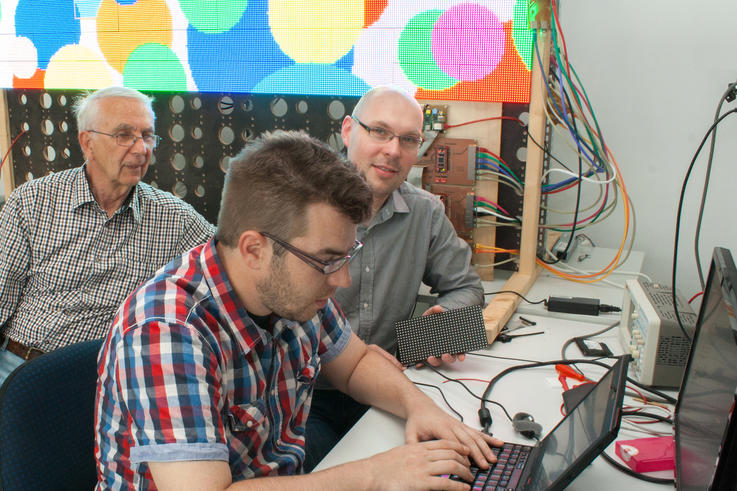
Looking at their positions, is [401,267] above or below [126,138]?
below

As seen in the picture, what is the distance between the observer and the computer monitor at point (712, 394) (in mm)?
Result: 673

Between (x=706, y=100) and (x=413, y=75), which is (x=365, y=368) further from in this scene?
(x=706, y=100)

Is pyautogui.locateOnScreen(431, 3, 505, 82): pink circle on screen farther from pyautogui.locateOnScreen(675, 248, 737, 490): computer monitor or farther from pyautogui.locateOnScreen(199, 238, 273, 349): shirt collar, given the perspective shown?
pyautogui.locateOnScreen(199, 238, 273, 349): shirt collar

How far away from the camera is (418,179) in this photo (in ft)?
6.79

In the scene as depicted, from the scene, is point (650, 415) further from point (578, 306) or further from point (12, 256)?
point (12, 256)

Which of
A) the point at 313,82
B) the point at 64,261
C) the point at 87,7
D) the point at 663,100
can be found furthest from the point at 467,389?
the point at 87,7

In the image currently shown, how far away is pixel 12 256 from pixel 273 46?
113 cm

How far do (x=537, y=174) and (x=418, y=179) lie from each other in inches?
15.8

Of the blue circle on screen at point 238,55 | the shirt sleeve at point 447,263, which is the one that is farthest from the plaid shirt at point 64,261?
the shirt sleeve at point 447,263

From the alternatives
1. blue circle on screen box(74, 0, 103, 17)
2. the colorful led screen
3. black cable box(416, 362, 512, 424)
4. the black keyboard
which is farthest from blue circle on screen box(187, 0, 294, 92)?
the black keyboard

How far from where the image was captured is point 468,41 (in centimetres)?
189

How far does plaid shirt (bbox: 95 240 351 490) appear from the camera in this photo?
2.86 feet

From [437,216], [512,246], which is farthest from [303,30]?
[512,246]

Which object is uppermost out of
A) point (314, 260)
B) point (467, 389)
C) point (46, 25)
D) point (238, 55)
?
point (46, 25)
